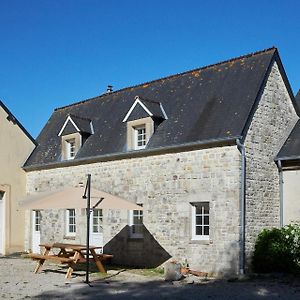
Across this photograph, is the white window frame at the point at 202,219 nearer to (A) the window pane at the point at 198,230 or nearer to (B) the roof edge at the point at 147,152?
(A) the window pane at the point at 198,230

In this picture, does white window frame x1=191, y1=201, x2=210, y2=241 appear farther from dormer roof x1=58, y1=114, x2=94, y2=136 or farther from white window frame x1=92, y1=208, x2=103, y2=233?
dormer roof x1=58, y1=114, x2=94, y2=136

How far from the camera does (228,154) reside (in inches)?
581

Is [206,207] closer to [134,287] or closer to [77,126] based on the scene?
[134,287]

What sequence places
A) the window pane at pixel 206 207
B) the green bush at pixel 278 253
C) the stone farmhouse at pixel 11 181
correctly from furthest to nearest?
the stone farmhouse at pixel 11 181 < the window pane at pixel 206 207 < the green bush at pixel 278 253

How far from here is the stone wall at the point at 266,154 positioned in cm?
1490

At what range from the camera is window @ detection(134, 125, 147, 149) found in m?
17.8

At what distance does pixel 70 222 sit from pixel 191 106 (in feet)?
22.7

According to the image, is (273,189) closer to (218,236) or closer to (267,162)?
(267,162)

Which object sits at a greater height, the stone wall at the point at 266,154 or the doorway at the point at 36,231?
the stone wall at the point at 266,154

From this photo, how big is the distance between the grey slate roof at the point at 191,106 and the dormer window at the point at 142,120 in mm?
265

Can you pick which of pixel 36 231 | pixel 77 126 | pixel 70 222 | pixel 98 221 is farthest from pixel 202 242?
pixel 36 231

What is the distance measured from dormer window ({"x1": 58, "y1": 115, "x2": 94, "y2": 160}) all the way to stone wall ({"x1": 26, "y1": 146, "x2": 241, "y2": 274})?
150cm

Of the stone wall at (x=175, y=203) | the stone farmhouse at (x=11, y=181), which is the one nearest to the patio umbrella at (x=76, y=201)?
the stone wall at (x=175, y=203)

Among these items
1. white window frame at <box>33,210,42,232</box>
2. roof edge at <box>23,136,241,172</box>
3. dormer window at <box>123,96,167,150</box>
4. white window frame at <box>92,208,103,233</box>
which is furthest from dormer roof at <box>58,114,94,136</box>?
white window frame at <box>33,210,42,232</box>
